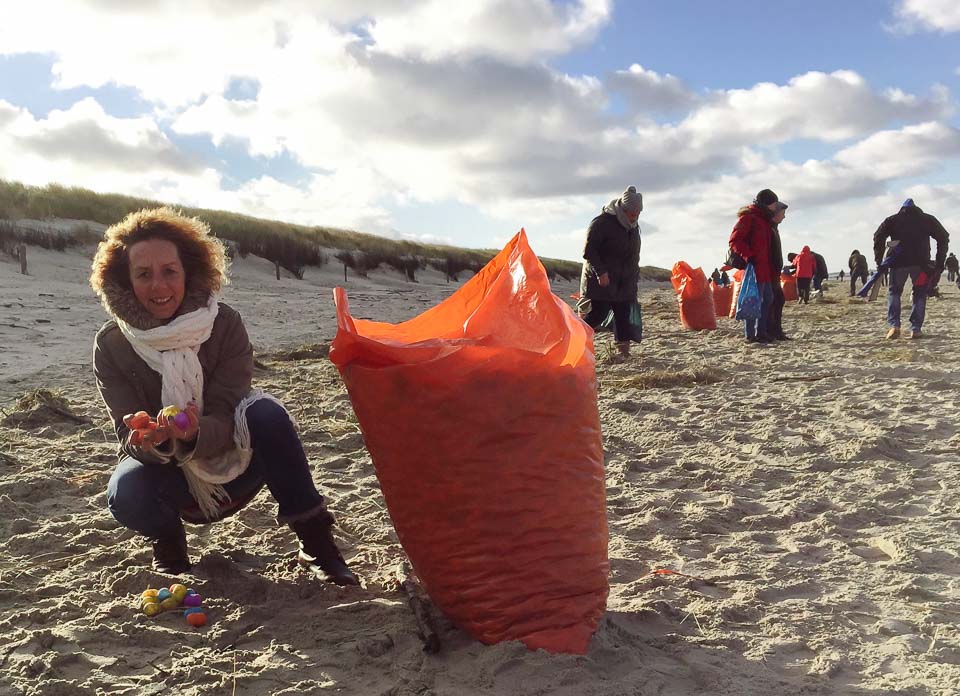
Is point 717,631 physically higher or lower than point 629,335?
lower

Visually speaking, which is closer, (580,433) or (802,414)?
(580,433)

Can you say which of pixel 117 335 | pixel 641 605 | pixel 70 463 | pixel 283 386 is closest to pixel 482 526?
pixel 641 605

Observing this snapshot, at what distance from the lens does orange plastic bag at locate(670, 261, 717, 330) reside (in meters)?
8.00

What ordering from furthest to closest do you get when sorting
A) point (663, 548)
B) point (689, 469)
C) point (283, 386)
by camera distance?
point (283, 386) < point (689, 469) < point (663, 548)

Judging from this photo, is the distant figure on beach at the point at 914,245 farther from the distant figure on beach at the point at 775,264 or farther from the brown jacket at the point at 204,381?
the brown jacket at the point at 204,381

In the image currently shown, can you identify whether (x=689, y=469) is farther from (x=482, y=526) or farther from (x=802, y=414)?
(x=482, y=526)

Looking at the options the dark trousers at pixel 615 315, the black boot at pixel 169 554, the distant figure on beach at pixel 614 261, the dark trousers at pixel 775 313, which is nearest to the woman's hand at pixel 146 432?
the black boot at pixel 169 554

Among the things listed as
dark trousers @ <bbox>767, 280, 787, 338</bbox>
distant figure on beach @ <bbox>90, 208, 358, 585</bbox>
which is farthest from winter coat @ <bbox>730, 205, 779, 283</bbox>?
distant figure on beach @ <bbox>90, 208, 358, 585</bbox>

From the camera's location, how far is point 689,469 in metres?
2.96

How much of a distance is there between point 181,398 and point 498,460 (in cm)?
91

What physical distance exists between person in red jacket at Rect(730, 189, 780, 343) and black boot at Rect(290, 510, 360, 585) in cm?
532

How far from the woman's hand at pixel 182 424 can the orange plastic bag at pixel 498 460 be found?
0.47m

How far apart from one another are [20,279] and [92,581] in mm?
9106

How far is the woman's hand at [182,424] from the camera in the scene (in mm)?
1754
